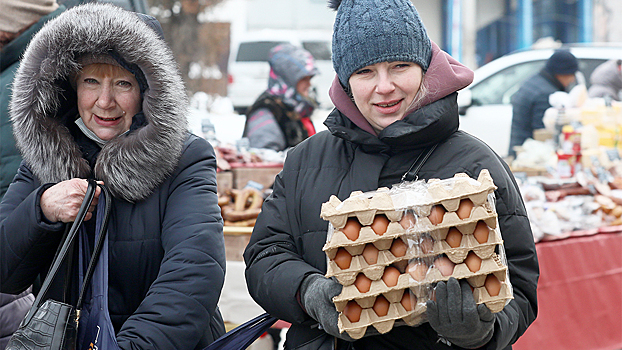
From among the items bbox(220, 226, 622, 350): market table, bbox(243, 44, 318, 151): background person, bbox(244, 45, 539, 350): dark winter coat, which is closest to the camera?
bbox(244, 45, 539, 350): dark winter coat

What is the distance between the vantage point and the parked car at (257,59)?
12727mm

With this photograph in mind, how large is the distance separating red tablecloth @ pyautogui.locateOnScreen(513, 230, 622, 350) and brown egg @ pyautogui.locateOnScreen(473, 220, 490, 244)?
8.63 ft

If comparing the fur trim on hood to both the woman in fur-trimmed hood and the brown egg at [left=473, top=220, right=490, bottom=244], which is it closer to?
the brown egg at [left=473, top=220, right=490, bottom=244]

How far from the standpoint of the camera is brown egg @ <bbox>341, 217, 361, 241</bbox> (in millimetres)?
1506

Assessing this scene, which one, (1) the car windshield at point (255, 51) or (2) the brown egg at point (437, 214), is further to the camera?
(1) the car windshield at point (255, 51)

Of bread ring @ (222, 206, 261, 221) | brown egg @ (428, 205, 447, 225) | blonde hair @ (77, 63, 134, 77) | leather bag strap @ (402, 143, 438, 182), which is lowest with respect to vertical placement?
bread ring @ (222, 206, 261, 221)

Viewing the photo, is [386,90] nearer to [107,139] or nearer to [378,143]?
[378,143]

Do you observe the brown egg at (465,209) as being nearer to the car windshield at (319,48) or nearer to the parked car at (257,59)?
the parked car at (257,59)

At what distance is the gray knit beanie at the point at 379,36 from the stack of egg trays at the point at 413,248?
19.0 inches

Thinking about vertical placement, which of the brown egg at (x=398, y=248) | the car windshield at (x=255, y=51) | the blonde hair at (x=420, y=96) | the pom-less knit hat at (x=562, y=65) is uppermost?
the car windshield at (x=255, y=51)

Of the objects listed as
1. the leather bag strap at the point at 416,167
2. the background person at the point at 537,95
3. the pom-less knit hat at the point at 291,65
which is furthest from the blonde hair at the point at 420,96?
the background person at the point at 537,95

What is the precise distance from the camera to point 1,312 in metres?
2.44

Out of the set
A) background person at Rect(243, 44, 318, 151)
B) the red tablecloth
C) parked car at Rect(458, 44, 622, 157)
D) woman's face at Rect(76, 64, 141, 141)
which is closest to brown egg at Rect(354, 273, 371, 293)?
woman's face at Rect(76, 64, 141, 141)

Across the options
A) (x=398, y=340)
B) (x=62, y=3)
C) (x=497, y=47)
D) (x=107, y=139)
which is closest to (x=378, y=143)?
(x=398, y=340)
